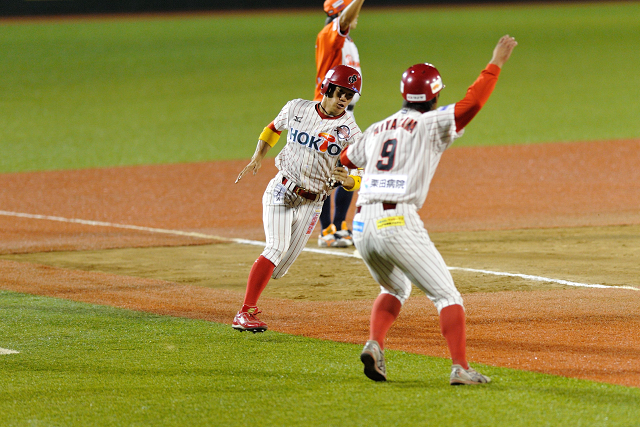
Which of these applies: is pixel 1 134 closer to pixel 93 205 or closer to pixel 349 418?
pixel 93 205

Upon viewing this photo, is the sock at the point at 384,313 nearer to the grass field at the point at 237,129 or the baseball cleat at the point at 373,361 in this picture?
the baseball cleat at the point at 373,361

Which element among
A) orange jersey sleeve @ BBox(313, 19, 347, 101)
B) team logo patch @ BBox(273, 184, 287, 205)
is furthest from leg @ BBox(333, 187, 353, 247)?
team logo patch @ BBox(273, 184, 287, 205)

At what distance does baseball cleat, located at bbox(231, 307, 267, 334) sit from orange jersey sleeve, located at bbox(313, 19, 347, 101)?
10.3ft

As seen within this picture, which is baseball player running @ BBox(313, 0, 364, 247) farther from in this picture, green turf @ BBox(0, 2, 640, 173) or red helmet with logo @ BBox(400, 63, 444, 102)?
green turf @ BBox(0, 2, 640, 173)

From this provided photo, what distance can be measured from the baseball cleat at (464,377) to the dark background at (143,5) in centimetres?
3766

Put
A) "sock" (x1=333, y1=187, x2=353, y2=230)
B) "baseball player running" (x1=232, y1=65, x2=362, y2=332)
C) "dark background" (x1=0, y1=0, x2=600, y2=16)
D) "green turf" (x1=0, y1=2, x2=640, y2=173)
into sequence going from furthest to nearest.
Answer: "dark background" (x1=0, y1=0, x2=600, y2=16)
"green turf" (x1=0, y1=2, x2=640, y2=173)
"sock" (x1=333, y1=187, x2=353, y2=230)
"baseball player running" (x1=232, y1=65, x2=362, y2=332)

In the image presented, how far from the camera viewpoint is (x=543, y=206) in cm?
1215

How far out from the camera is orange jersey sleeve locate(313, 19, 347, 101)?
901 centimetres

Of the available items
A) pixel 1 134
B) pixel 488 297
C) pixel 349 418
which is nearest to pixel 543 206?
pixel 488 297

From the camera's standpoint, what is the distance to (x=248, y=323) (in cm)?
627

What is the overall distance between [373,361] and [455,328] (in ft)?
1.54

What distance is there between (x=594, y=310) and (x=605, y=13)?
3774 centimetres

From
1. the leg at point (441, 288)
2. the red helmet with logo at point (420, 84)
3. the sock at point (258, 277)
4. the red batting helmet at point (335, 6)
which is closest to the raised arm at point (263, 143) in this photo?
the sock at point (258, 277)

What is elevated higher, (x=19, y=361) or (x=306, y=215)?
(x=306, y=215)
